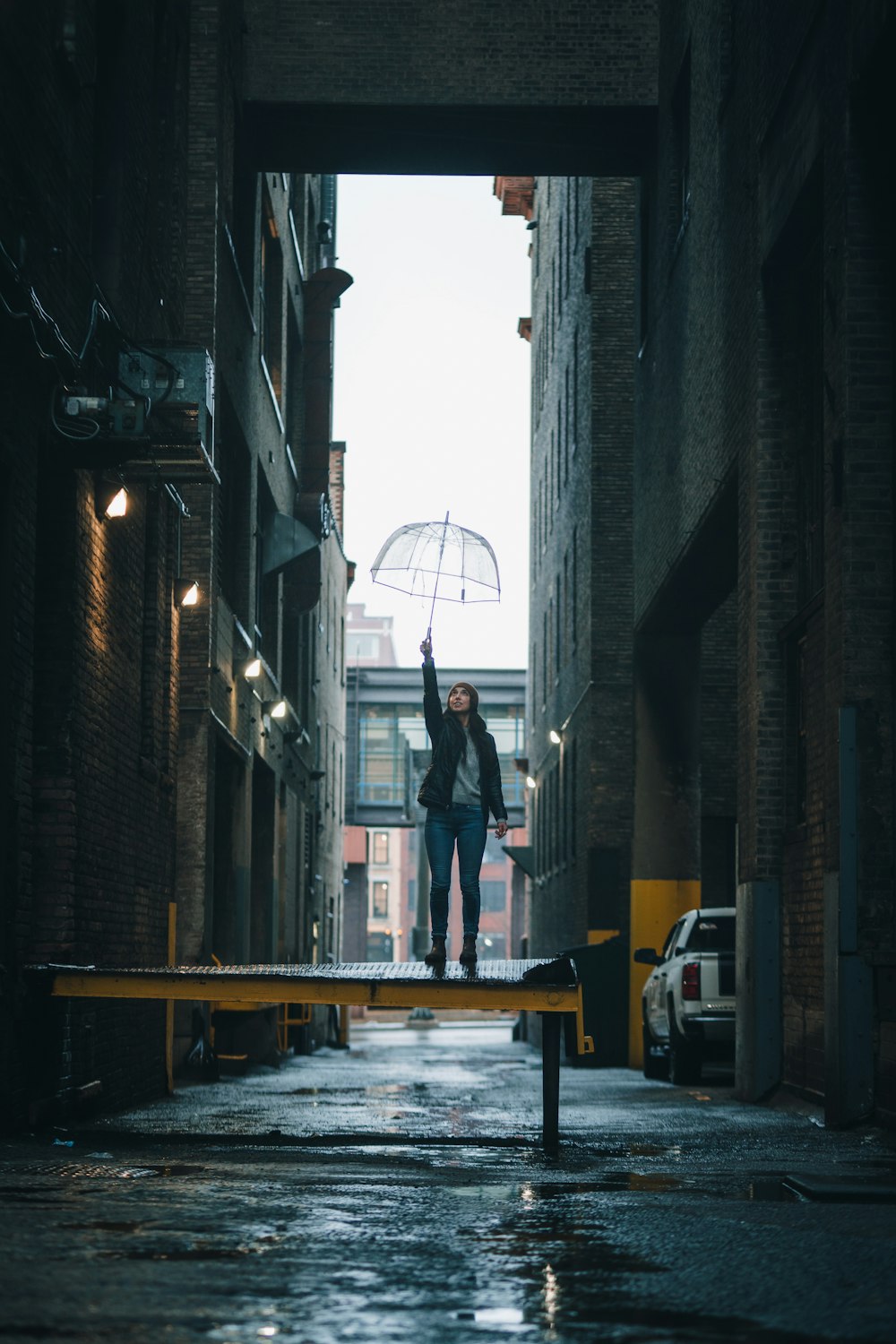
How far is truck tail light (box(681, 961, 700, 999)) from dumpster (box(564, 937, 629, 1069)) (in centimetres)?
704

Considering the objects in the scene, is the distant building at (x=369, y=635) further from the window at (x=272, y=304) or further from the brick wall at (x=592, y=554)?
the window at (x=272, y=304)

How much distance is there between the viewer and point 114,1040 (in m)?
13.1

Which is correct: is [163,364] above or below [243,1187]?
above

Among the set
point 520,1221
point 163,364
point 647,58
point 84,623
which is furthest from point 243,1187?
point 647,58

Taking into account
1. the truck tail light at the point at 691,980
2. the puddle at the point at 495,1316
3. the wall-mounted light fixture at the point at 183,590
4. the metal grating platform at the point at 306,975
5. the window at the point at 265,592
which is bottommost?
the puddle at the point at 495,1316

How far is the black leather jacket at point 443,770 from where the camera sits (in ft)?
38.1

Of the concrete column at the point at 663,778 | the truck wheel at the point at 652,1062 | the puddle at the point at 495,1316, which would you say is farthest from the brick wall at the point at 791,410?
the puddle at the point at 495,1316

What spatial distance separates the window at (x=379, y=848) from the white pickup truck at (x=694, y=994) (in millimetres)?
104080

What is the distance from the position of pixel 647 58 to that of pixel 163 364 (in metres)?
12.0

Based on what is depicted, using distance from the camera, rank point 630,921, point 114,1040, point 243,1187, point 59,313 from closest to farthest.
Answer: point 243,1187
point 59,313
point 114,1040
point 630,921

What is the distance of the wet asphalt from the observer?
4.66 m

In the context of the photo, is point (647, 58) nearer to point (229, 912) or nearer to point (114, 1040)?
point (229, 912)

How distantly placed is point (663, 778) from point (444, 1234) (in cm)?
1961

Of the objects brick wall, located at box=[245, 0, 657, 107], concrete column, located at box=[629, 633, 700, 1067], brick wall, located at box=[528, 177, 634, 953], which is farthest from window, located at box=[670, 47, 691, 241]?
concrete column, located at box=[629, 633, 700, 1067]
